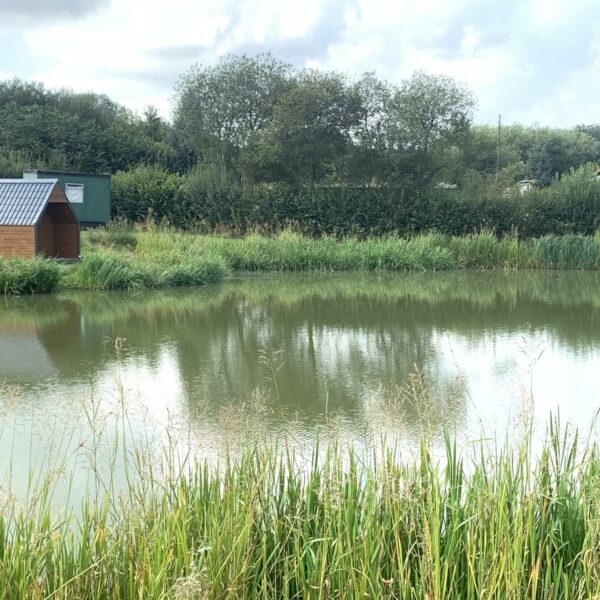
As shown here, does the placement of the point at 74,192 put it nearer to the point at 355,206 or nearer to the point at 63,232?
the point at 63,232

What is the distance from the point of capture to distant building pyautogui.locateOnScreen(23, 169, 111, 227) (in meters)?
21.5

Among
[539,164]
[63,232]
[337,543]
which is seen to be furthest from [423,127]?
[539,164]

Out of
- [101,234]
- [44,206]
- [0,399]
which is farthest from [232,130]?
[0,399]

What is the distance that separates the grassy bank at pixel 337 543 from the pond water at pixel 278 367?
0.24 m

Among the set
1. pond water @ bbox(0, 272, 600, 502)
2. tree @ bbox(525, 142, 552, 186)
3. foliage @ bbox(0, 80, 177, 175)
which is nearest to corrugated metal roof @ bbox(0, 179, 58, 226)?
pond water @ bbox(0, 272, 600, 502)

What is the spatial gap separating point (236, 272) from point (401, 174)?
8.07 m

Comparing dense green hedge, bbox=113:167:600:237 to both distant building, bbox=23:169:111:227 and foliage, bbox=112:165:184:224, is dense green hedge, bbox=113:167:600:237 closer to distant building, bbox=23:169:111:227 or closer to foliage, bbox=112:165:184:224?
foliage, bbox=112:165:184:224

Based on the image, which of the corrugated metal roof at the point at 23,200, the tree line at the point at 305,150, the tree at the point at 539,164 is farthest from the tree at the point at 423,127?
the tree at the point at 539,164

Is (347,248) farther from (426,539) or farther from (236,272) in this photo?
(426,539)

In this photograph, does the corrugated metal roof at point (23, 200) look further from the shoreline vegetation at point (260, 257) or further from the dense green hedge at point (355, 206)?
the dense green hedge at point (355, 206)

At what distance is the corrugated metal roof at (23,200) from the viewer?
14000 mm

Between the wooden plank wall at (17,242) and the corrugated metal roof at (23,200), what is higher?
the corrugated metal roof at (23,200)

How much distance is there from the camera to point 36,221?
13.9 m

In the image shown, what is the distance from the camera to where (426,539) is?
248cm
